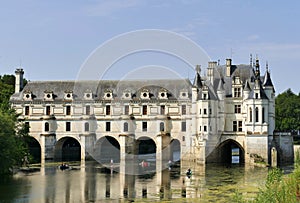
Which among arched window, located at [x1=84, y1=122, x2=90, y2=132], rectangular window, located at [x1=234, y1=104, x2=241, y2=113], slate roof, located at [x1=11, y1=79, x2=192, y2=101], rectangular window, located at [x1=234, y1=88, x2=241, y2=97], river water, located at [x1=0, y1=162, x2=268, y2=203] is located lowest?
river water, located at [x1=0, y1=162, x2=268, y2=203]

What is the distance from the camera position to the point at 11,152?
33375 mm

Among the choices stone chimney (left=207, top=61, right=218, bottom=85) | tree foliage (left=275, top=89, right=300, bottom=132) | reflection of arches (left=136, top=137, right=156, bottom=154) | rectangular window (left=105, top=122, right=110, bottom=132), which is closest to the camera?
stone chimney (left=207, top=61, right=218, bottom=85)

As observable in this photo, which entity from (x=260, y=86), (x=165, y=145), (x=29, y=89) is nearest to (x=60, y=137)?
(x=29, y=89)

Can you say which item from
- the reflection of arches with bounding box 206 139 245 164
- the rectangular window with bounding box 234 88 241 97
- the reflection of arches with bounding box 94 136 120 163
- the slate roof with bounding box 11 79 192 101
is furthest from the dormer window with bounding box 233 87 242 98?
the reflection of arches with bounding box 94 136 120 163

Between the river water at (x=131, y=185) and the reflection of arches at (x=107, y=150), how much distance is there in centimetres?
918

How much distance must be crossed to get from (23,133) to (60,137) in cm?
933

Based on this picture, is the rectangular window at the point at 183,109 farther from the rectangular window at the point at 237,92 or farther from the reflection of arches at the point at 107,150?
the reflection of arches at the point at 107,150

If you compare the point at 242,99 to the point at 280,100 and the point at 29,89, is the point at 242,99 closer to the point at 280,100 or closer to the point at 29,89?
the point at 29,89

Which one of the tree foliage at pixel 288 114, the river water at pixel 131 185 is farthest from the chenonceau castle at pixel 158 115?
the tree foliage at pixel 288 114

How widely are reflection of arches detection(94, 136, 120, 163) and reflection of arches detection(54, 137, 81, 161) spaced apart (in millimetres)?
2356

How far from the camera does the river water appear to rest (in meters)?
26.2

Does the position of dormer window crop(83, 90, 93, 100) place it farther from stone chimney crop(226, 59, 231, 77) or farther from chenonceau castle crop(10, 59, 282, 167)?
stone chimney crop(226, 59, 231, 77)

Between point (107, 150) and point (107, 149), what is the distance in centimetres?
12

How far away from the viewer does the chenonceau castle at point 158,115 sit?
144 feet
